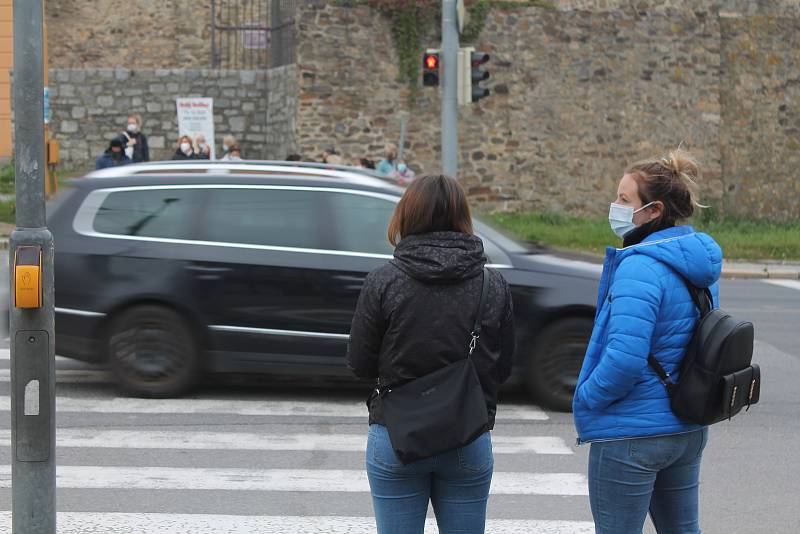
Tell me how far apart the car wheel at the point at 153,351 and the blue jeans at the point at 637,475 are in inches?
198

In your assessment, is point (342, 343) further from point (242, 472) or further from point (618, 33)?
point (618, 33)

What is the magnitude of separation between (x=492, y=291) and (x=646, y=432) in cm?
65

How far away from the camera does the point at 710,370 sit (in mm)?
3680

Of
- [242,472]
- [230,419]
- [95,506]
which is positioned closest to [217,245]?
[230,419]

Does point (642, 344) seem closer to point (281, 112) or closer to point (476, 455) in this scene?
point (476, 455)

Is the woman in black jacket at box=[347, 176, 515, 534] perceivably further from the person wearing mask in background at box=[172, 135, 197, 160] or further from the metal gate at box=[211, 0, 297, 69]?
the metal gate at box=[211, 0, 297, 69]

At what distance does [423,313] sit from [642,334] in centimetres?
67

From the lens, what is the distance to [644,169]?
382 centimetres

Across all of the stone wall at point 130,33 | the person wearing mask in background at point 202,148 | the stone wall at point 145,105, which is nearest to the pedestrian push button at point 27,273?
the person wearing mask in background at point 202,148

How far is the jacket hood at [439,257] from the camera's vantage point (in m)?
3.59

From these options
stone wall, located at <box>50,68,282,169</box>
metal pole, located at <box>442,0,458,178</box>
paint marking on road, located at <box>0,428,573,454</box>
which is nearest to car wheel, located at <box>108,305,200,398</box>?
paint marking on road, located at <box>0,428,573,454</box>

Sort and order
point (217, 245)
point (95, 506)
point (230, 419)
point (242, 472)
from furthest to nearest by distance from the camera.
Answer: point (217, 245) < point (230, 419) < point (242, 472) < point (95, 506)

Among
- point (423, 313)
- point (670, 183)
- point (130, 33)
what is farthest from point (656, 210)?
point (130, 33)

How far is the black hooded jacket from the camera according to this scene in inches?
141
